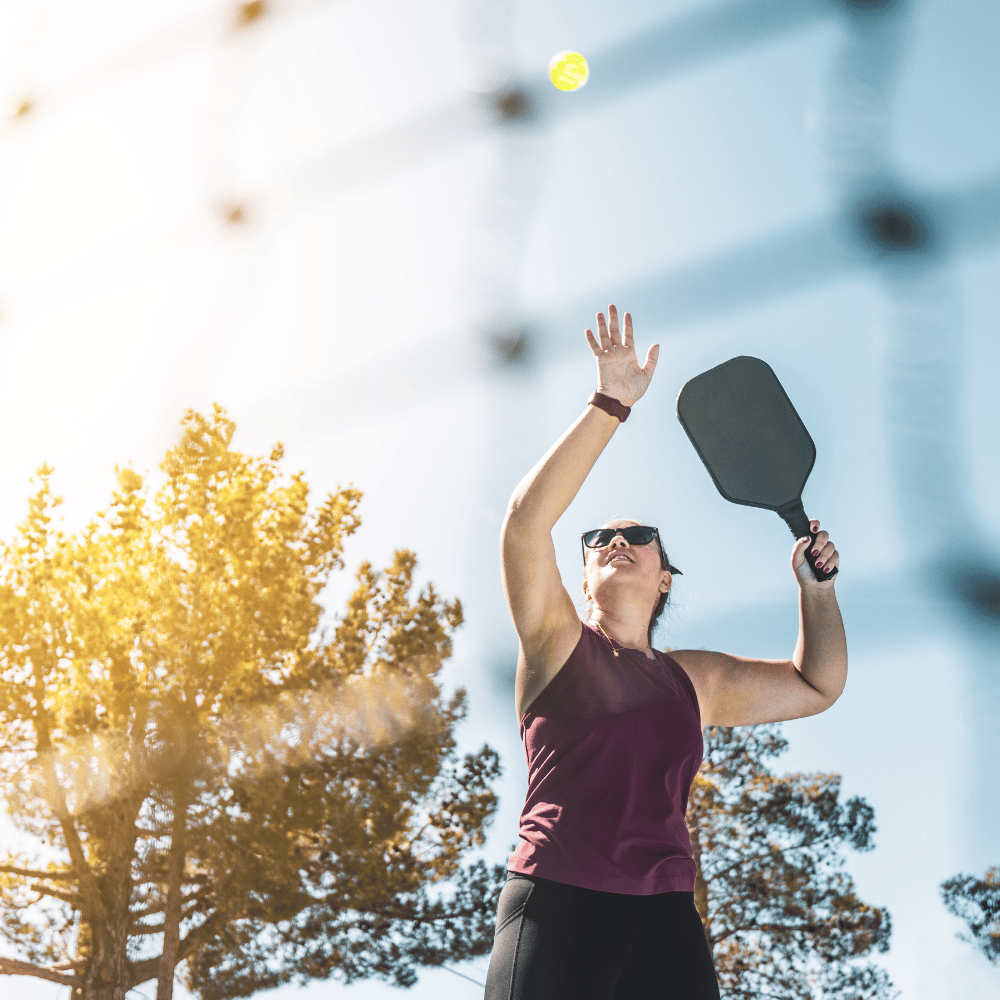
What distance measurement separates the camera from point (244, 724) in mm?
9320

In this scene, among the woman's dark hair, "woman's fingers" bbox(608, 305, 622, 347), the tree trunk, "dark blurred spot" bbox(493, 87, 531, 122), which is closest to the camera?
"woman's fingers" bbox(608, 305, 622, 347)

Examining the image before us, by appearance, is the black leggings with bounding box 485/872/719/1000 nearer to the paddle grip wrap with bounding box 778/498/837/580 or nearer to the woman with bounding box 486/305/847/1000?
the woman with bounding box 486/305/847/1000

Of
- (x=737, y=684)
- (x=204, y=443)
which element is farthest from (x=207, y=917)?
(x=737, y=684)

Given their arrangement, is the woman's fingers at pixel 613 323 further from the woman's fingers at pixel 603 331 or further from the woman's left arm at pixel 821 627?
the woman's left arm at pixel 821 627

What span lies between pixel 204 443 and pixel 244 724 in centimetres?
360

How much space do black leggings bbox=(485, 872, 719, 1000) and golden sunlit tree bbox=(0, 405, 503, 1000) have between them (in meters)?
8.62

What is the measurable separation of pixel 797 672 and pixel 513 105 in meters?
1.86

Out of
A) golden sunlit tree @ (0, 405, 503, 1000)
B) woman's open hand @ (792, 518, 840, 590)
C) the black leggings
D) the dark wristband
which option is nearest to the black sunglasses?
woman's open hand @ (792, 518, 840, 590)

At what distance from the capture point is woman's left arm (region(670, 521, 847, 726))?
178 cm

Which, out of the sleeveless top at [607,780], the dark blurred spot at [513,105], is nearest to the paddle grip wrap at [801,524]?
the sleeveless top at [607,780]

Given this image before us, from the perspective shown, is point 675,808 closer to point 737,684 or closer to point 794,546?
point 737,684

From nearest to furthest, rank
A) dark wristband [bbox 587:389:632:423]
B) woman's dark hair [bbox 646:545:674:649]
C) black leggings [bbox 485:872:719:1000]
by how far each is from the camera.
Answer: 1. black leggings [bbox 485:872:719:1000]
2. dark wristband [bbox 587:389:632:423]
3. woman's dark hair [bbox 646:545:674:649]

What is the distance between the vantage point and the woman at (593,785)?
127 cm

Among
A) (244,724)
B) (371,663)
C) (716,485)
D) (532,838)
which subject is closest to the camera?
(532,838)
